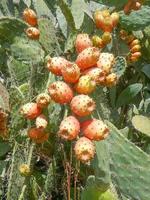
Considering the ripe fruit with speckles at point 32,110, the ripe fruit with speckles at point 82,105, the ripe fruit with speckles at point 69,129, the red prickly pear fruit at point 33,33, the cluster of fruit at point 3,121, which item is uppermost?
→ the red prickly pear fruit at point 33,33

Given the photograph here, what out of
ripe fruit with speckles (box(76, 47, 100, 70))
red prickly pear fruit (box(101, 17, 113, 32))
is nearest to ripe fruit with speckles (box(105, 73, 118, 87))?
ripe fruit with speckles (box(76, 47, 100, 70))

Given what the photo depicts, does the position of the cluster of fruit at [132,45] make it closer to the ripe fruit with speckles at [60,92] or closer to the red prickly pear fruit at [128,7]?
the red prickly pear fruit at [128,7]

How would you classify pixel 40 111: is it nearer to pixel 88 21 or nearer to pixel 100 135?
pixel 100 135

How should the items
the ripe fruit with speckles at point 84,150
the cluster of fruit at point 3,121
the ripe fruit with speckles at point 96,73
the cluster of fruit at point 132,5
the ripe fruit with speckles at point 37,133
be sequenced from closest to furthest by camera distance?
the ripe fruit with speckles at point 84,150, the ripe fruit with speckles at point 96,73, the ripe fruit with speckles at point 37,133, the cluster of fruit at point 132,5, the cluster of fruit at point 3,121

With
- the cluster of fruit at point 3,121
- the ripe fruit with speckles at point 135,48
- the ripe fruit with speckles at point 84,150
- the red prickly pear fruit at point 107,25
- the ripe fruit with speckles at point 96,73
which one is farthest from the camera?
the ripe fruit with speckles at point 135,48

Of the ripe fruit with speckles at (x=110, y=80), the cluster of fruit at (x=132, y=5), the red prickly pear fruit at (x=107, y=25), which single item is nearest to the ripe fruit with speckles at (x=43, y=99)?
the ripe fruit with speckles at (x=110, y=80)
